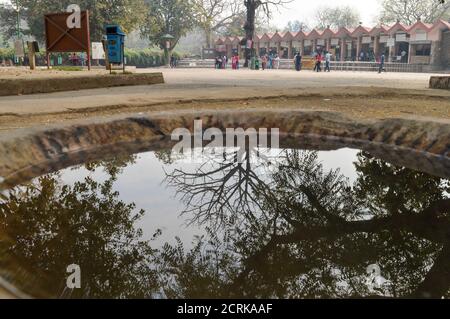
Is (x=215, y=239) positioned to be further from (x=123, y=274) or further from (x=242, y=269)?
(x=123, y=274)

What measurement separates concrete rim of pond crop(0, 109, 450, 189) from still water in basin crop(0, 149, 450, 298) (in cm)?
30

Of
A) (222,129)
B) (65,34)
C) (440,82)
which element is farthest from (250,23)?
(222,129)

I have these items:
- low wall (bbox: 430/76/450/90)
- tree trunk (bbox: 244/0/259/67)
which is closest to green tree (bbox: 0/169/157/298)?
low wall (bbox: 430/76/450/90)

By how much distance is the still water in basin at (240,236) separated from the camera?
77.5 inches

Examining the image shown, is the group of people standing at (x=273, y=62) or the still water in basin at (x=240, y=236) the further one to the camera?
the group of people standing at (x=273, y=62)

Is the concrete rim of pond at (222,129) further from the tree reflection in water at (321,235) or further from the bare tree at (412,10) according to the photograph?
the bare tree at (412,10)

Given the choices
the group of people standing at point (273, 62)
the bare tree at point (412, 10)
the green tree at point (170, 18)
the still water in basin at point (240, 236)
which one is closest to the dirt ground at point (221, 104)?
the still water in basin at point (240, 236)

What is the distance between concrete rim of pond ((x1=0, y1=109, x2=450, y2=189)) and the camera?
3.66m

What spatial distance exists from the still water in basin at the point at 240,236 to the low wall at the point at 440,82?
629cm

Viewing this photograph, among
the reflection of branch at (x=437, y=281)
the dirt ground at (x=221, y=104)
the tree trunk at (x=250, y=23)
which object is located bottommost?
the reflection of branch at (x=437, y=281)

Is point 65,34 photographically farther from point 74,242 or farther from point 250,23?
point 250,23

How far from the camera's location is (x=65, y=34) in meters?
10.5

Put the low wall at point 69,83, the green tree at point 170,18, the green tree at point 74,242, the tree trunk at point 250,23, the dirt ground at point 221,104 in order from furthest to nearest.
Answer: the green tree at point 170,18
the tree trunk at point 250,23
the low wall at point 69,83
the dirt ground at point 221,104
the green tree at point 74,242
